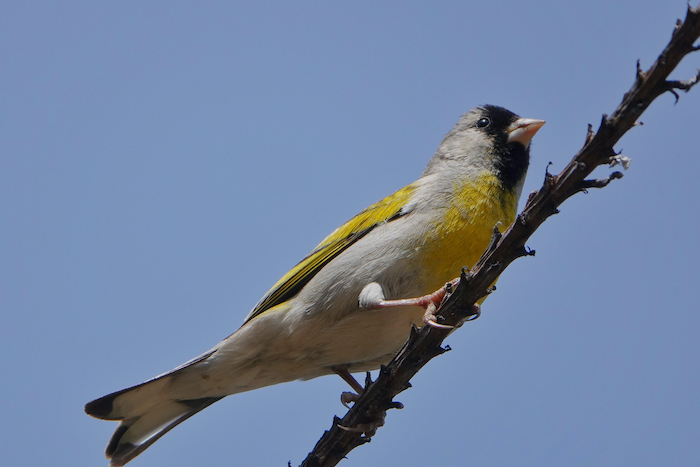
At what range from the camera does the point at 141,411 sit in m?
4.82

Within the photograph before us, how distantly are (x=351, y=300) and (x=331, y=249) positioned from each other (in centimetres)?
67

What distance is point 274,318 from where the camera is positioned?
178 inches

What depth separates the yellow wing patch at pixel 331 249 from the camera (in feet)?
15.6

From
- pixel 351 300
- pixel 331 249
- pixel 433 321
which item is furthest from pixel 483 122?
pixel 433 321

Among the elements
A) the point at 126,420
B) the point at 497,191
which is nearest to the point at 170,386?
the point at 126,420

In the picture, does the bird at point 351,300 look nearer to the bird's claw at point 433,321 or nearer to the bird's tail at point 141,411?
the bird's tail at point 141,411

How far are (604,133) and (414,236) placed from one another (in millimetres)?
1900

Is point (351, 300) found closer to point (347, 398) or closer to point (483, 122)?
point (347, 398)

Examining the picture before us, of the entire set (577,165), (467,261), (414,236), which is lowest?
(577,165)

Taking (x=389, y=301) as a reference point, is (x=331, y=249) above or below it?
above

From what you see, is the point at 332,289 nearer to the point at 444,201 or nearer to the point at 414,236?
the point at 414,236

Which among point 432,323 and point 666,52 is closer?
point 666,52

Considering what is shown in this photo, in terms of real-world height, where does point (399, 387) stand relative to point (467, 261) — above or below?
below

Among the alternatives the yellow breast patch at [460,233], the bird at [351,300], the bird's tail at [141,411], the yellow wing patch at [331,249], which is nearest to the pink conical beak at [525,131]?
the bird at [351,300]
